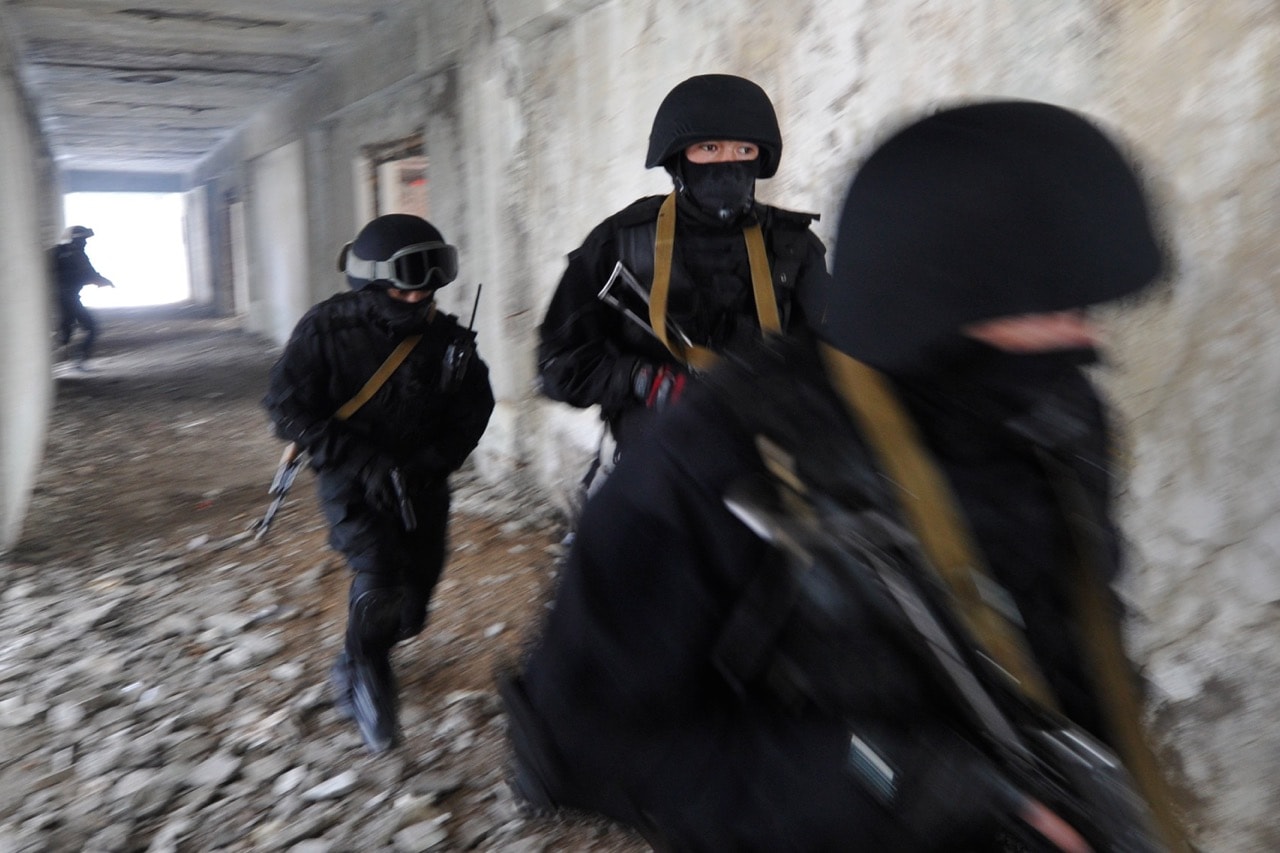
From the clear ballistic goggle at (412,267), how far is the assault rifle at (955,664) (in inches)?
92.7

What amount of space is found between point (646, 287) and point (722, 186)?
0.33 m

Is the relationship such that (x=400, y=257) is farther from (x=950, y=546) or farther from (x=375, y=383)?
(x=950, y=546)

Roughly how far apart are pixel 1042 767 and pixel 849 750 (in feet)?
0.52

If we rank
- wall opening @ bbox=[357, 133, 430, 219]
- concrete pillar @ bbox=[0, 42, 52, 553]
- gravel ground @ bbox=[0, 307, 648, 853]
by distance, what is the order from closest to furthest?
gravel ground @ bbox=[0, 307, 648, 853] < concrete pillar @ bbox=[0, 42, 52, 553] < wall opening @ bbox=[357, 133, 430, 219]

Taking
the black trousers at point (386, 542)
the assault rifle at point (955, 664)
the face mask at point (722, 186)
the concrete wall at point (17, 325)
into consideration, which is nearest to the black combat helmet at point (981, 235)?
the assault rifle at point (955, 664)

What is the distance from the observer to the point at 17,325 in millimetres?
4992

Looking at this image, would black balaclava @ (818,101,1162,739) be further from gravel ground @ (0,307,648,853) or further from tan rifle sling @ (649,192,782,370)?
A: tan rifle sling @ (649,192,782,370)

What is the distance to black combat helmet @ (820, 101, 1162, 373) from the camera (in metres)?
0.84

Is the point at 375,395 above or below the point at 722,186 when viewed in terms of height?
below

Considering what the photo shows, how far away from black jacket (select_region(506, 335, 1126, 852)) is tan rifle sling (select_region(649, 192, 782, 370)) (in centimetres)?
154

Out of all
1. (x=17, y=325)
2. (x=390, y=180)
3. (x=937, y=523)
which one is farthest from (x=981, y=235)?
(x=390, y=180)

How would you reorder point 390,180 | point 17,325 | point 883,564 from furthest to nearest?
1. point 390,180
2. point 17,325
3. point 883,564

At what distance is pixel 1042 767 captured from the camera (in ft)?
2.61

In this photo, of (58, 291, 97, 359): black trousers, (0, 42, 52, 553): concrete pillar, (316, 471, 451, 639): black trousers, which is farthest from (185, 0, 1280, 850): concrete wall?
(58, 291, 97, 359): black trousers
